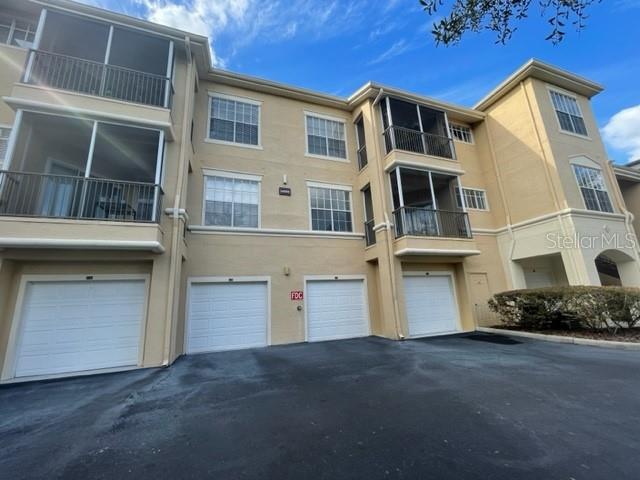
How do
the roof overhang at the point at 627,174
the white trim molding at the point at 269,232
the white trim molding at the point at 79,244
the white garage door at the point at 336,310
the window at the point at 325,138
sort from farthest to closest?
the roof overhang at the point at 627,174 → the window at the point at 325,138 → the white garage door at the point at 336,310 → the white trim molding at the point at 269,232 → the white trim molding at the point at 79,244

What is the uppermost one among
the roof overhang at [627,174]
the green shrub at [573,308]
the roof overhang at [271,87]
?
the roof overhang at [271,87]

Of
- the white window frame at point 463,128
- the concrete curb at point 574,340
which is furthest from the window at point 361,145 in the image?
the concrete curb at point 574,340

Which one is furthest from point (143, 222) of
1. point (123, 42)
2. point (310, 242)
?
point (123, 42)

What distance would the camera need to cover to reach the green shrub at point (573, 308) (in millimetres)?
7988

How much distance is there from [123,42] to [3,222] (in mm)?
6078

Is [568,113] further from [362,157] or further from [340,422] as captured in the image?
[340,422]

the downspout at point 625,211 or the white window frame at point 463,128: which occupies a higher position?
the white window frame at point 463,128

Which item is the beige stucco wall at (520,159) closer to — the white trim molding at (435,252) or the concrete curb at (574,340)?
the white trim molding at (435,252)

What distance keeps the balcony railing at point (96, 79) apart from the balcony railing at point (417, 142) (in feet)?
25.2

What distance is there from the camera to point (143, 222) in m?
6.68

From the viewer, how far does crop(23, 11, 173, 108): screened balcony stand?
23.2 ft

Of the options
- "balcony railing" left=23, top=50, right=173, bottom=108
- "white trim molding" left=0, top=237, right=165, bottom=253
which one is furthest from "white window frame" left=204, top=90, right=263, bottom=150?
"white trim molding" left=0, top=237, right=165, bottom=253

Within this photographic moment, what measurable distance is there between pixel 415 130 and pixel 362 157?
266cm

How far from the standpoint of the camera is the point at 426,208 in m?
10.3
